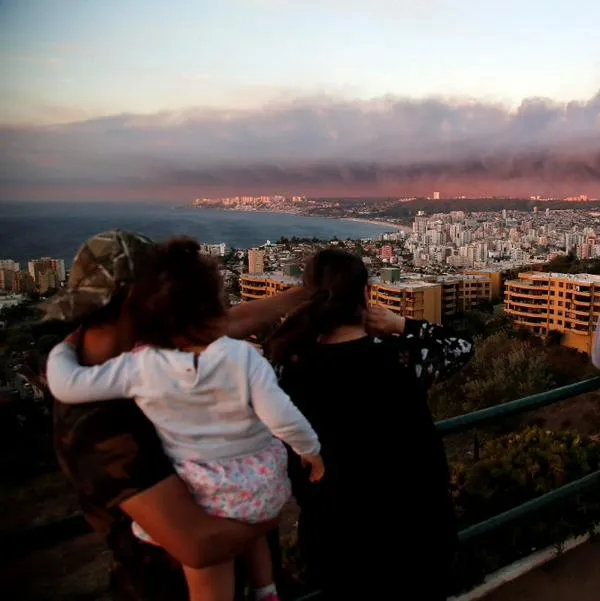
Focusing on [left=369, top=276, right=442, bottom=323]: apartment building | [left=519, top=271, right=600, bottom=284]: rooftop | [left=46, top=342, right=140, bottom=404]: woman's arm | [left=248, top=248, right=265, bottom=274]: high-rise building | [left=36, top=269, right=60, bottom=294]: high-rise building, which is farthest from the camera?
[left=519, top=271, right=600, bottom=284]: rooftop

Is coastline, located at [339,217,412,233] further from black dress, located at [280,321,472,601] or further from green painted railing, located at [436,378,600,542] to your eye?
black dress, located at [280,321,472,601]

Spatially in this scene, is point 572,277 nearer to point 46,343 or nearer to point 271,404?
point 271,404

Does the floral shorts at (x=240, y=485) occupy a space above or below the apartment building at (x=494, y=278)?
above

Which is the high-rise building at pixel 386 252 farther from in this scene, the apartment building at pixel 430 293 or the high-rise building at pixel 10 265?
the high-rise building at pixel 10 265

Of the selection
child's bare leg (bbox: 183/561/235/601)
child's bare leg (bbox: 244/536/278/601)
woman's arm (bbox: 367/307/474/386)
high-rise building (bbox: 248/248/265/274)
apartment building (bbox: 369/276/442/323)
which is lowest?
apartment building (bbox: 369/276/442/323)

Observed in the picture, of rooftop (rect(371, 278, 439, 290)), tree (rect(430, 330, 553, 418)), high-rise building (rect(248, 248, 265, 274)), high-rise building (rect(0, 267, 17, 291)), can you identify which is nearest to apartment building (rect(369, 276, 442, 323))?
rooftop (rect(371, 278, 439, 290))

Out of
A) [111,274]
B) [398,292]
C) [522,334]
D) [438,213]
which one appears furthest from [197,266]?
[438,213]

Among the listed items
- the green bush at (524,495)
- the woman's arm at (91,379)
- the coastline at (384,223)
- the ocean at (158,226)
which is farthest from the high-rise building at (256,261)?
the woman's arm at (91,379)
